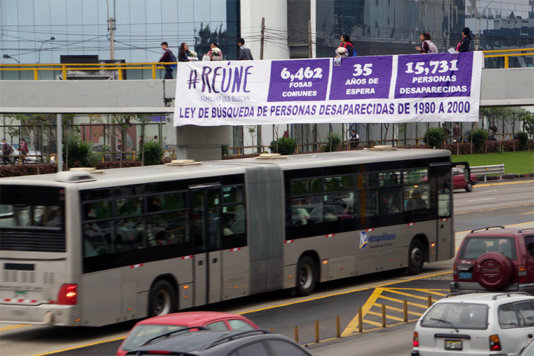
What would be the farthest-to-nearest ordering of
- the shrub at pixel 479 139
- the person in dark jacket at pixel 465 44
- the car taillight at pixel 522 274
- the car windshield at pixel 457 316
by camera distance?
the shrub at pixel 479 139 < the person in dark jacket at pixel 465 44 < the car taillight at pixel 522 274 < the car windshield at pixel 457 316

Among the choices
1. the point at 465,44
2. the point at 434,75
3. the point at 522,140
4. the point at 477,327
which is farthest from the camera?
the point at 522,140

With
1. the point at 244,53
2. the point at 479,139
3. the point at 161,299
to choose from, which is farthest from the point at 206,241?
the point at 479,139

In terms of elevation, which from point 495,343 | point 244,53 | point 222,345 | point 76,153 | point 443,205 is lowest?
point 495,343

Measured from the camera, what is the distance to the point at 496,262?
679 inches

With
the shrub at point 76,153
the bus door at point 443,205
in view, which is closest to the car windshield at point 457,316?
the bus door at point 443,205

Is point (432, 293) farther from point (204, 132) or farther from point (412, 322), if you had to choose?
point (204, 132)

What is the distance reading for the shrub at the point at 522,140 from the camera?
78.1 m

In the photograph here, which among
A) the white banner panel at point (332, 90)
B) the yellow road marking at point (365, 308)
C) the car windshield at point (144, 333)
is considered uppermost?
the white banner panel at point (332, 90)

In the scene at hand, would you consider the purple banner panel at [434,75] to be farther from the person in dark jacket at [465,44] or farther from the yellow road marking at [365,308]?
the yellow road marking at [365,308]

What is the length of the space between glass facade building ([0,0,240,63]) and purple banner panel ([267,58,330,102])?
2262 inches

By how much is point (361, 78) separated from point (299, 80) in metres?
1.93

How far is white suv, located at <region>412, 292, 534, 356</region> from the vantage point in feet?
39.8

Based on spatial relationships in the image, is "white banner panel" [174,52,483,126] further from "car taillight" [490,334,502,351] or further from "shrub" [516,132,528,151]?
"shrub" [516,132,528,151]

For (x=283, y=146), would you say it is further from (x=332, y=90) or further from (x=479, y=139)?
(x=332, y=90)
